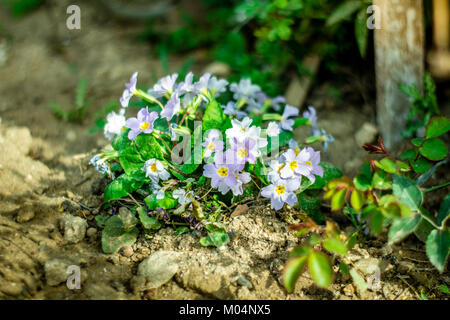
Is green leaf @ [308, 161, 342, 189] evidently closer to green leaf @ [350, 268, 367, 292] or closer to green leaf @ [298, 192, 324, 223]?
green leaf @ [298, 192, 324, 223]

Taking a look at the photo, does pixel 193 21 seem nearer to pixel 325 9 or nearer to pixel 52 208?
pixel 325 9

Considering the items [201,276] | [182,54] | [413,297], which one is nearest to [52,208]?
[201,276]

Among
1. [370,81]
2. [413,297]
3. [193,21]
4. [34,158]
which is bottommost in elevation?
[413,297]

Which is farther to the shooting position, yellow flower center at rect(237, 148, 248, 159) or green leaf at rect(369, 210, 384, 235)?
yellow flower center at rect(237, 148, 248, 159)

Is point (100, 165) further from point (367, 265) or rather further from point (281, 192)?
point (367, 265)

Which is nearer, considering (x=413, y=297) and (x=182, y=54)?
(x=413, y=297)

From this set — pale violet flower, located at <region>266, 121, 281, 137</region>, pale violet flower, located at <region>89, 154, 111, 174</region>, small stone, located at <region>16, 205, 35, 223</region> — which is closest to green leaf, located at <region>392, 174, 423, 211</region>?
pale violet flower, located at <region>266, 121, 281, 137</region>
